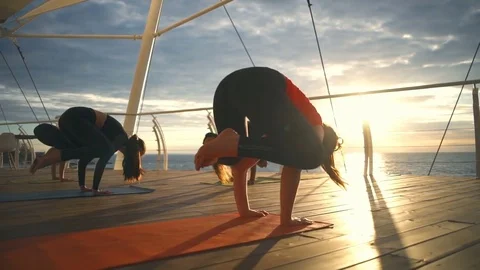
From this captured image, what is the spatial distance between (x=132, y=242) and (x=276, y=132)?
80 centimetres

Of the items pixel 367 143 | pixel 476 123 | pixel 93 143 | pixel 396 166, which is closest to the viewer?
pixel 93 143

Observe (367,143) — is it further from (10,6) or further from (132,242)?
(10,6)

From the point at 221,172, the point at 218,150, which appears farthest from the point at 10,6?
the point at 218,150

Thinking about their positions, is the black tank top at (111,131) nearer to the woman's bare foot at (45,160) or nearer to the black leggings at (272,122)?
the woman's bare foot at (45,160)

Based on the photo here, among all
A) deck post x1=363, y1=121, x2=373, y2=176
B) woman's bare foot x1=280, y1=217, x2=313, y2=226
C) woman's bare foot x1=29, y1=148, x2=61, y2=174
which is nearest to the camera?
woman's bare foot x1=280, y1=217, x2=313, y2=226

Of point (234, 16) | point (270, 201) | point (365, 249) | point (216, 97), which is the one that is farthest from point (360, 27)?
point (365, 249)

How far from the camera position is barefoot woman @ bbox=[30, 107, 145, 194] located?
12.2ft

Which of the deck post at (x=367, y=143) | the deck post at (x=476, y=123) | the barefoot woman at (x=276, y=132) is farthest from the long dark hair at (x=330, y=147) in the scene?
the deck post at (x=367, y=143)

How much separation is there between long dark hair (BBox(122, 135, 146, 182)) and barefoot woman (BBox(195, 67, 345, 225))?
65.8 inches

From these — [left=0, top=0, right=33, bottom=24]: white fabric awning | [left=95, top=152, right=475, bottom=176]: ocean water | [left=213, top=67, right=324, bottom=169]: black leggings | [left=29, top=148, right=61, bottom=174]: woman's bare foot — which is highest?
[left=0, top=0, right=33, bottom=24]: white fabric awning

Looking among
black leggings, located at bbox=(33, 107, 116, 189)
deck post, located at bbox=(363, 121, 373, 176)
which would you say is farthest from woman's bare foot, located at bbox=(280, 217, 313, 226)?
deck post, located at bbox=(363, 121, 373, 176)

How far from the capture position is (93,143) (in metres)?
3.73

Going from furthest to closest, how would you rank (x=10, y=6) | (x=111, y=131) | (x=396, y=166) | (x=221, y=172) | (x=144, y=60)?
(x=396, y=166)
(x=144, y=60)
(x=10, y=6)
(x=111, y=131)
(x=221, y=172)

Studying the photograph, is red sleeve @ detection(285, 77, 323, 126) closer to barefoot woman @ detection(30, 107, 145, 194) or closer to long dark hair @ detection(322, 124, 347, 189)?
long dark hair @ detection(322, 124, 347, 189)
